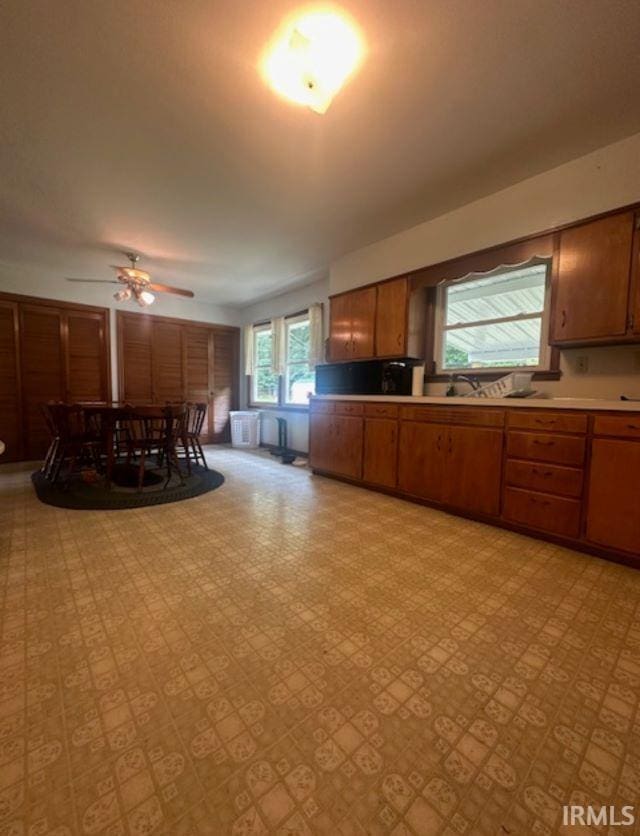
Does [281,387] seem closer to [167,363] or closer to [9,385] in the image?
[167,363]

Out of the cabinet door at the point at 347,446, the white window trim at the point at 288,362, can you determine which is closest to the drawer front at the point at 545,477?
the cabinet door at the point at 347,446

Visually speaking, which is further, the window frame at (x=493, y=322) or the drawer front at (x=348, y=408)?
the drawer front at (x=348, y=408)

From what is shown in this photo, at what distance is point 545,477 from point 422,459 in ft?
3.10

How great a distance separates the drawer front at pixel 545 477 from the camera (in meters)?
2.19

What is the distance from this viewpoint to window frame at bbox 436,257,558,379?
270 cm

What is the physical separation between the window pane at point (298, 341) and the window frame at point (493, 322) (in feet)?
7.57

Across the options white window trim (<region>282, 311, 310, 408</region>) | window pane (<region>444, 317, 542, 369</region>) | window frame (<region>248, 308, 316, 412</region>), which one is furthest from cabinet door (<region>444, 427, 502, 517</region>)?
white window trim (<region>282, 311, 310, 408</region>)

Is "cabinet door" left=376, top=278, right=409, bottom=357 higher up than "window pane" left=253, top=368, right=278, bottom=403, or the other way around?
"cabinet door" left=376, top=278, right=409, bottom=357

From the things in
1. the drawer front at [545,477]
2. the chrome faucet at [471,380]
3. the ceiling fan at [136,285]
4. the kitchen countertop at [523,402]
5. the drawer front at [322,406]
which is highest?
the ceiling fan at [136,285]

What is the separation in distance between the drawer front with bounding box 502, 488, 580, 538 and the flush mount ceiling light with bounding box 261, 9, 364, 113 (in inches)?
105

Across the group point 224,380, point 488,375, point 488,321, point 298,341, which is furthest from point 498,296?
point 224,380

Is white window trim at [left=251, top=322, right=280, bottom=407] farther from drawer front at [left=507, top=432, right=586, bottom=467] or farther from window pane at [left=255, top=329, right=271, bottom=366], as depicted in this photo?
drawer front at [left=507, top=432, right=586, bottom=467]

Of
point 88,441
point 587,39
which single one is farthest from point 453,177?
point 88,441

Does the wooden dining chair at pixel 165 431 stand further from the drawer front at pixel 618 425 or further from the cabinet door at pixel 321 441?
the drawer front at pixel 618 425
